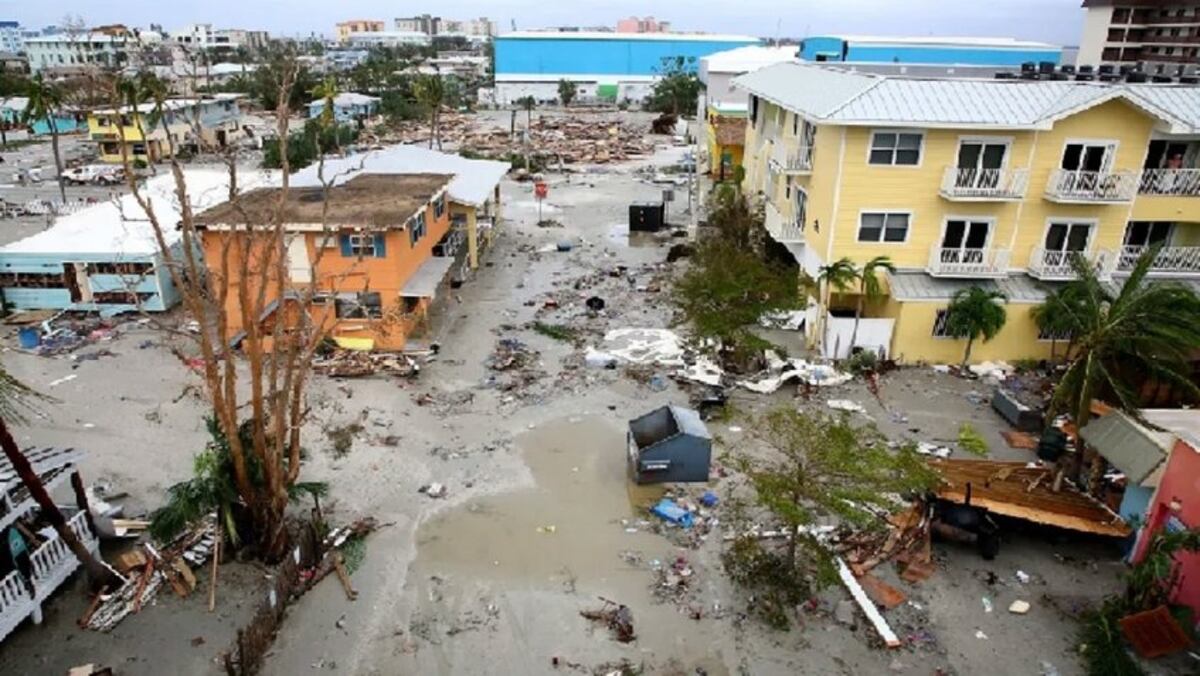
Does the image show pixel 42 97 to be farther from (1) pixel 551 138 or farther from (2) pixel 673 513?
(2) pixel 673 513

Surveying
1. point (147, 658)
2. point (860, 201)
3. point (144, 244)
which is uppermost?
point (860, 201)

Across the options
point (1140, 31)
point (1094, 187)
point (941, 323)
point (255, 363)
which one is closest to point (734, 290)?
point (941, 323)

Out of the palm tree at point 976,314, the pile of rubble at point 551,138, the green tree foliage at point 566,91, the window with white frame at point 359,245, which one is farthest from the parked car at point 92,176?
the green tree foliage at point 566,91

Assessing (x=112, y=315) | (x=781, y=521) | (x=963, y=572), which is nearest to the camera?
(x=963, y=572)

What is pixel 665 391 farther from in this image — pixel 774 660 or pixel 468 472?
pixel 774 660

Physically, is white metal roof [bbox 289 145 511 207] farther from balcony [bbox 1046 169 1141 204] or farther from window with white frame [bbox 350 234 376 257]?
balcony [bbox 1046 169 1141 204]

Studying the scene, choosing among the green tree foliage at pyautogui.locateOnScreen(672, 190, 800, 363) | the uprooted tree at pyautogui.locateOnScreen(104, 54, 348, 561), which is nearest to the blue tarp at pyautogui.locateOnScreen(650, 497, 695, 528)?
the uprooted tree at pyautogui.locateOnScreen(104, 54, 348, 561)

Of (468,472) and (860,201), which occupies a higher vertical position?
(860,201)

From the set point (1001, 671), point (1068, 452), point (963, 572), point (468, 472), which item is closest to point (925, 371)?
point (1068, 452)
